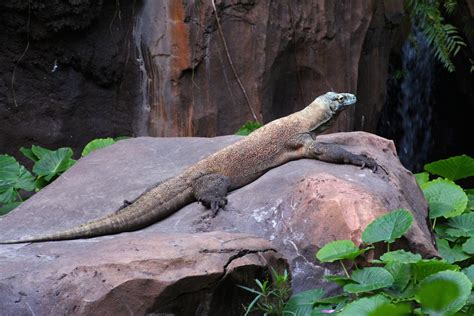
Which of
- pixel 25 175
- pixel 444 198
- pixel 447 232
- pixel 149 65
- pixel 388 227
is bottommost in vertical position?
pixel 25 175

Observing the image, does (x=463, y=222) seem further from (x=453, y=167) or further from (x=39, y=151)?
(x=39, y=151)

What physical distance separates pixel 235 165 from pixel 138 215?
85cm

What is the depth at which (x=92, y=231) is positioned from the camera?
16.3 feet

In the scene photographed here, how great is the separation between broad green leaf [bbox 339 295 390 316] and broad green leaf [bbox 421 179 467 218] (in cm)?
192

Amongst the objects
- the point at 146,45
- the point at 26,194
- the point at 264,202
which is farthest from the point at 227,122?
the point at 264,202

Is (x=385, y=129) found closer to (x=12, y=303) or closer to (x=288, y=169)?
(x=288, y=169)

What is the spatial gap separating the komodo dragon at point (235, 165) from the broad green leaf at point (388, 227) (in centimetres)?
112

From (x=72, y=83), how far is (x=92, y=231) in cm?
346

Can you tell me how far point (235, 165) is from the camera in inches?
226

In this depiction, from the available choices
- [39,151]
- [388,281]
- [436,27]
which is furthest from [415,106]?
[388,281]

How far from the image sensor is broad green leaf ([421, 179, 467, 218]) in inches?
211

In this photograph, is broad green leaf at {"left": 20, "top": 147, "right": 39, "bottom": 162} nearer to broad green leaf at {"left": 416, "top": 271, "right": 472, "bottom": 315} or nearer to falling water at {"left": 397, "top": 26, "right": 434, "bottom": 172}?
broad green leaf at {"left": 416, "top": 271, "right": 472, "bottom": 315}

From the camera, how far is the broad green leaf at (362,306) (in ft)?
11.4

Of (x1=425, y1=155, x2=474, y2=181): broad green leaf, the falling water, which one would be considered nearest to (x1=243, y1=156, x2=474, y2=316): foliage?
(x1=425, y1=155, x2=474, y2=181): broad green leaf
